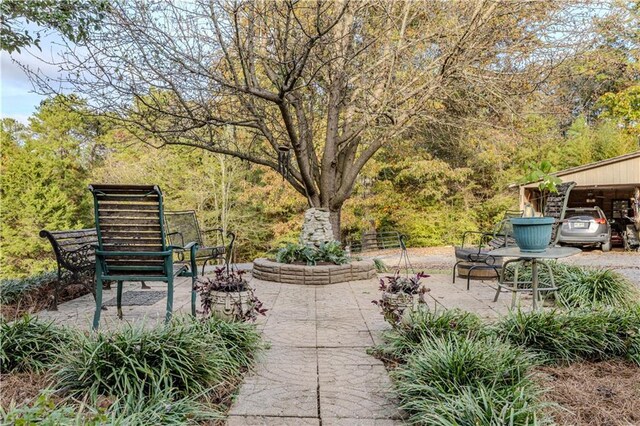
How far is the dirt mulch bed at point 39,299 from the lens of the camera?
158 inches

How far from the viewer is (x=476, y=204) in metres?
16.3

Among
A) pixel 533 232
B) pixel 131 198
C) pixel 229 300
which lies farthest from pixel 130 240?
pixel 533 232

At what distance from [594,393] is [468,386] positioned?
804mm

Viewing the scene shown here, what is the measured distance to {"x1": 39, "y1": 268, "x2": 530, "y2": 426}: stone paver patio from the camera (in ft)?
7.09

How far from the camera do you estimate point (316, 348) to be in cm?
318

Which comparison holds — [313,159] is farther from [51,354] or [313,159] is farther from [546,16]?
[51,354]

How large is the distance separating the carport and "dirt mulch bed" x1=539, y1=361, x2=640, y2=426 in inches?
367

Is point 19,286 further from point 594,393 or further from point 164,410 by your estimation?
point 594,393

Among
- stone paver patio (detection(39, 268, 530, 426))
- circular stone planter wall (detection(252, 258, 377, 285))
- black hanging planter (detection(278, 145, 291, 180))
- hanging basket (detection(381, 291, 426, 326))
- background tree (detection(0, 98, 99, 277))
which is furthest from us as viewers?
background tree (detection(0, 98, 99, 277))

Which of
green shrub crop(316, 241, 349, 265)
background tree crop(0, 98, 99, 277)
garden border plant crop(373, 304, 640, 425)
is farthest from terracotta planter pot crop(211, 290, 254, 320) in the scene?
background tree crop(0, 98, 99, 277)

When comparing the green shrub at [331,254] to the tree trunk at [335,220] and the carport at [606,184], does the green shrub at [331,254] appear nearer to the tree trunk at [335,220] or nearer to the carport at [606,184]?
the tree trunk at [335,220]

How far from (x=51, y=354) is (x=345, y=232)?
15.3 m

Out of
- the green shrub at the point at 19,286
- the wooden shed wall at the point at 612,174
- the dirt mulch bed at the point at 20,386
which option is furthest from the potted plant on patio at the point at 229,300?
the wooden shed wall at the point at 612,174

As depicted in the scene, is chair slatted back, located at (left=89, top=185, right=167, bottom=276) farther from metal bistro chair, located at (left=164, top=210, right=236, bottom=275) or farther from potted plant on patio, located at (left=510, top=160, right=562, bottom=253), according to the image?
potted plant on patio, located at (left=510, top=160, right=562, bottom=253)
